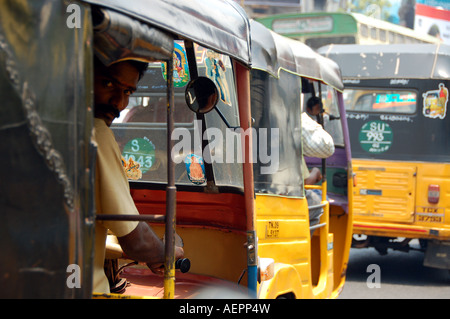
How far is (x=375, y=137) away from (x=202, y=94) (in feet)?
18.2

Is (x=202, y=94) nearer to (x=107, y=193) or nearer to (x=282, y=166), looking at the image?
(x=107, y=193)

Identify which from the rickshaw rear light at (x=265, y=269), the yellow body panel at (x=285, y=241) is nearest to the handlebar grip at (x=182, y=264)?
the rickshaw rear light at (x=265, y=269)

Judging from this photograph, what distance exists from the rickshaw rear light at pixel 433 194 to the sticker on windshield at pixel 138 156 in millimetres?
4919

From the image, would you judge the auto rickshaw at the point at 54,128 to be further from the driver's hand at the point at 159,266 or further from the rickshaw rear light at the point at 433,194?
the rickshaw rear light at the point at 433,194

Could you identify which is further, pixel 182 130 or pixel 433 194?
pixel 433 194

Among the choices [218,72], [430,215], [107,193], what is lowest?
[430,215]

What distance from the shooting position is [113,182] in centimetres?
232

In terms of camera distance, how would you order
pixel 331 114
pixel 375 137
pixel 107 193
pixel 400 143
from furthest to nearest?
1. pixel 375 137
2. pixel 400 143
3. pixel 331 114
4. pixel 107 193

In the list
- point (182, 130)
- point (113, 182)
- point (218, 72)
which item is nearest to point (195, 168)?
point (182, 130)

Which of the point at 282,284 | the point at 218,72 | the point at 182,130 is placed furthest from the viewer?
the point at 282,284

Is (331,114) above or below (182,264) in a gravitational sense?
above

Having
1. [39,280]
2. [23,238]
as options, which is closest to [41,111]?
[23,238]
